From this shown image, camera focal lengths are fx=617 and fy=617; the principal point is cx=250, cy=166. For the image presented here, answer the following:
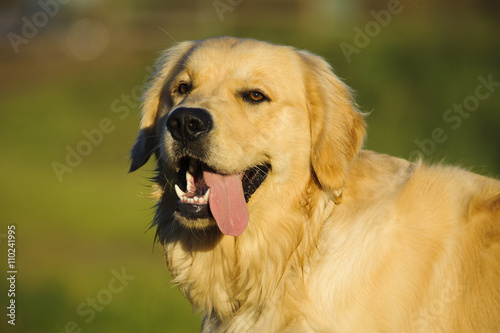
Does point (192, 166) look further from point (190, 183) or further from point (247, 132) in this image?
point (247, 132)

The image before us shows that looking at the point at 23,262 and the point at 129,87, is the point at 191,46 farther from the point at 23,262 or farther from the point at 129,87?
the point at 129,87

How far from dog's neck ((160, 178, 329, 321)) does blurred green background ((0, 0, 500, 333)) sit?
2.27m

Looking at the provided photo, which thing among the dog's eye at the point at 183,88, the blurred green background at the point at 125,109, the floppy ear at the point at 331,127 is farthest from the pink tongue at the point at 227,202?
the blurred green background at the point at 125,109

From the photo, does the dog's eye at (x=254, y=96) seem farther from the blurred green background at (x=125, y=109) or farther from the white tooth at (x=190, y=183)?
the blurred green background at (x=125, y=109)

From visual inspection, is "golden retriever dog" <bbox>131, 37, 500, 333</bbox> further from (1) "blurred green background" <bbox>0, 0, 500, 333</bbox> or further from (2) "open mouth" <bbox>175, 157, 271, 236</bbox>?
(1) "blurred green background" <bbox>0, 0, 500, 333</bbox>

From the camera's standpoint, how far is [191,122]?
329 centimetres

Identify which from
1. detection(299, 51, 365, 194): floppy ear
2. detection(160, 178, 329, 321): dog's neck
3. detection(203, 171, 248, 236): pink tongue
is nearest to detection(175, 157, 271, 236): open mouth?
detection(203, 171, 248, 236): pink tongue

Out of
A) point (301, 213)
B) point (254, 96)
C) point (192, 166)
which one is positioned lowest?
point (301, 213)

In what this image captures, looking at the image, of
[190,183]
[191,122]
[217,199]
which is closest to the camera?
[191,122]

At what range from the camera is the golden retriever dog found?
3.29 meters

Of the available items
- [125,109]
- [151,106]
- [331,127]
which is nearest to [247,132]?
[331,127]

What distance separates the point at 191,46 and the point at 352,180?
1.42 m

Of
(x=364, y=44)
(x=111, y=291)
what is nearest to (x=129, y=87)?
(x=364, y=44)

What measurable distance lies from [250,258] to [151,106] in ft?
4.07
